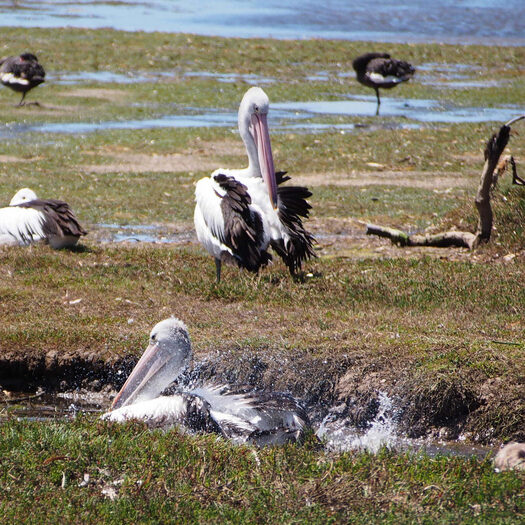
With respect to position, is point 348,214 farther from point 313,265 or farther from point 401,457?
point 401,457

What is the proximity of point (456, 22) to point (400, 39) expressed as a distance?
8860mm

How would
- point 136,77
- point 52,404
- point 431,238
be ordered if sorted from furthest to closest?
point 136,77, point 431,238, point 52,404

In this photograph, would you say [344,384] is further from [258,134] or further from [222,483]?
[258,134]

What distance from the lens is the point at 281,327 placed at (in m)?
7.23

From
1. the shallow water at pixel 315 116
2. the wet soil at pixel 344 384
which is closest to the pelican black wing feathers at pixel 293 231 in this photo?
the wet soil at pixel 344 384

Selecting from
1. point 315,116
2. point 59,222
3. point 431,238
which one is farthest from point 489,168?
point 315,116

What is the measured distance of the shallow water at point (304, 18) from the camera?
41.8 m

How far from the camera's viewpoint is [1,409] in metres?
6.00

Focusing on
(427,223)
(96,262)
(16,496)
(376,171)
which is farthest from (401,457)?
(376,171)

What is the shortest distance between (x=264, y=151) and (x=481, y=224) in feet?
9.61

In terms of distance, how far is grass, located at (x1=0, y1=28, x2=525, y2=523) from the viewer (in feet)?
13.6

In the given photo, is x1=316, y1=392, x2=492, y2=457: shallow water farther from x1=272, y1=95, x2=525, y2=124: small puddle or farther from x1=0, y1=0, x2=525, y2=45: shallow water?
x1=0, y1=0, x2=525, y2=45: shallow water

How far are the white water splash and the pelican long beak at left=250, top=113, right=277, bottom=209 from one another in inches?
102

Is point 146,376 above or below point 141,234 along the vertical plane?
above
